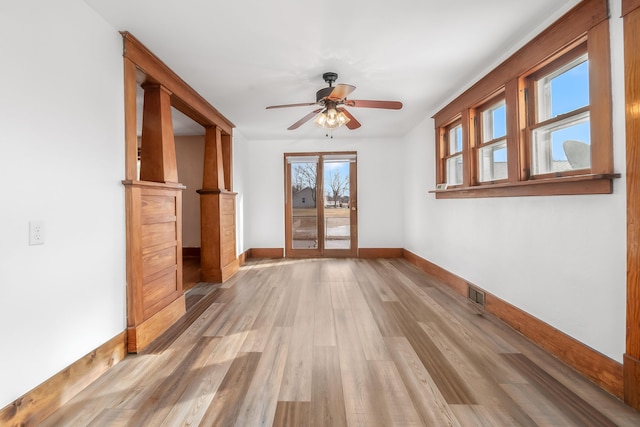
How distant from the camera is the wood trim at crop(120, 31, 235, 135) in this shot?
2211 mm

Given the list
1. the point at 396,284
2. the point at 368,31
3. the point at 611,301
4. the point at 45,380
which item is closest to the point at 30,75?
the point at 45,380

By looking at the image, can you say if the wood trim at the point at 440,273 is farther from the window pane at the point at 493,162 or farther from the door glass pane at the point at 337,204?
the door glass pane at the point at 337,204

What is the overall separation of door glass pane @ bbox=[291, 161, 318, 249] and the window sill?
3.21 metres

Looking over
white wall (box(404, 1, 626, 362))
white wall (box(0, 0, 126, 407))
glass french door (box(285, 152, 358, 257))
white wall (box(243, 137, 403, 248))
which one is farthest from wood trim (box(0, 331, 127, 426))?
glass french door (box(285, 152, 358, 257))

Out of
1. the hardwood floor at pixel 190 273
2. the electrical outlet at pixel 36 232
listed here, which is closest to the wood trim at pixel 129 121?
the electrical outlet at pixel 36 232

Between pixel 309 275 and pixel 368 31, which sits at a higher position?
pixel 368 31

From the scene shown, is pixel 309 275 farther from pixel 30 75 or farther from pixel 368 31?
pixel 30 75

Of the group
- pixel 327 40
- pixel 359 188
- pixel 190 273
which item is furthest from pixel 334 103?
pixel 190 273

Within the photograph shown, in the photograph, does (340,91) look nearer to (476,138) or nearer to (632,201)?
(476,138)

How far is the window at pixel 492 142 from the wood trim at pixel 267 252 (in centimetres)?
385

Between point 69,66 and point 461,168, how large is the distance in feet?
12.6

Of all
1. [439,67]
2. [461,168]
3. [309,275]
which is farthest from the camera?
[309,275]

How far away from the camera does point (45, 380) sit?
149 cm

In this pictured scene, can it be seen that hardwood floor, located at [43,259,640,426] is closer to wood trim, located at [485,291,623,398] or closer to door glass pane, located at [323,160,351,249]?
wood trim, located at [485,291,623,398]
